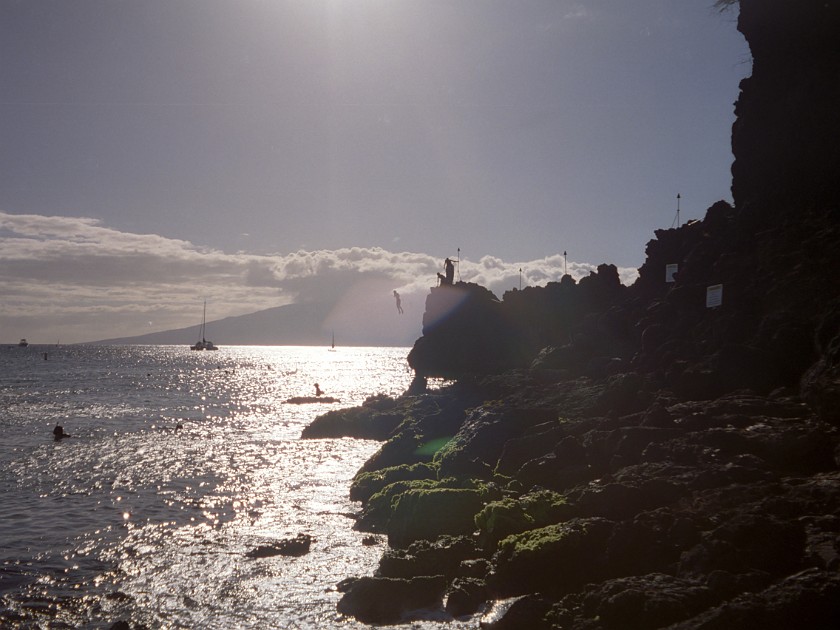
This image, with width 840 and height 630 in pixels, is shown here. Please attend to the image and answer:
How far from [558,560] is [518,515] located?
3689 millimetres

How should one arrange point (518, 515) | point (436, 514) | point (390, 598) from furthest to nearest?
point (436, 514) < point (518, 515) < point (390, 598)

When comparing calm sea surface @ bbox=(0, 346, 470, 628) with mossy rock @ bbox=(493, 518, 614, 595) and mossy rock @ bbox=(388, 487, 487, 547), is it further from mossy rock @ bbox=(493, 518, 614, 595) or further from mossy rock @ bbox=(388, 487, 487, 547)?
mossy rock @ bbox=(493, 518, 614, 595)

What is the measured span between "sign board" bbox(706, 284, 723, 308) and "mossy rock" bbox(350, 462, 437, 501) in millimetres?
17388

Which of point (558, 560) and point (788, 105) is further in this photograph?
point (788, 105)

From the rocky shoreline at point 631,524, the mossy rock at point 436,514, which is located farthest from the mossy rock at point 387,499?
the mossy rock at point 436,514

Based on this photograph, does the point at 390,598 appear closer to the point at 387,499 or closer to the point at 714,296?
the point at 387,499

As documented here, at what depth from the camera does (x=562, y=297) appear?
88.4 m

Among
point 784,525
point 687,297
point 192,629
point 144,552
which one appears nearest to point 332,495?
point 144,552

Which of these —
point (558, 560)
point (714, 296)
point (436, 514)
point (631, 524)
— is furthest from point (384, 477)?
point (714, 296)

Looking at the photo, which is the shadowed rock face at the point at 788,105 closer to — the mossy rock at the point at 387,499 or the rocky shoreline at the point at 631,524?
the rocky shoreline at the point at 631,524

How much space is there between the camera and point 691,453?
2059cm

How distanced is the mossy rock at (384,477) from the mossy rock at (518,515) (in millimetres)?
9619

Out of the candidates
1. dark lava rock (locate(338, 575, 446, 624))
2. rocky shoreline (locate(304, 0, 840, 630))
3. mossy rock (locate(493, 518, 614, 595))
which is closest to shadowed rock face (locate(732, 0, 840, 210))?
rocky shoreline (locate(304, 0, 840, 630))

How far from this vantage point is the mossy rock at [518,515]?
21.1 metres
